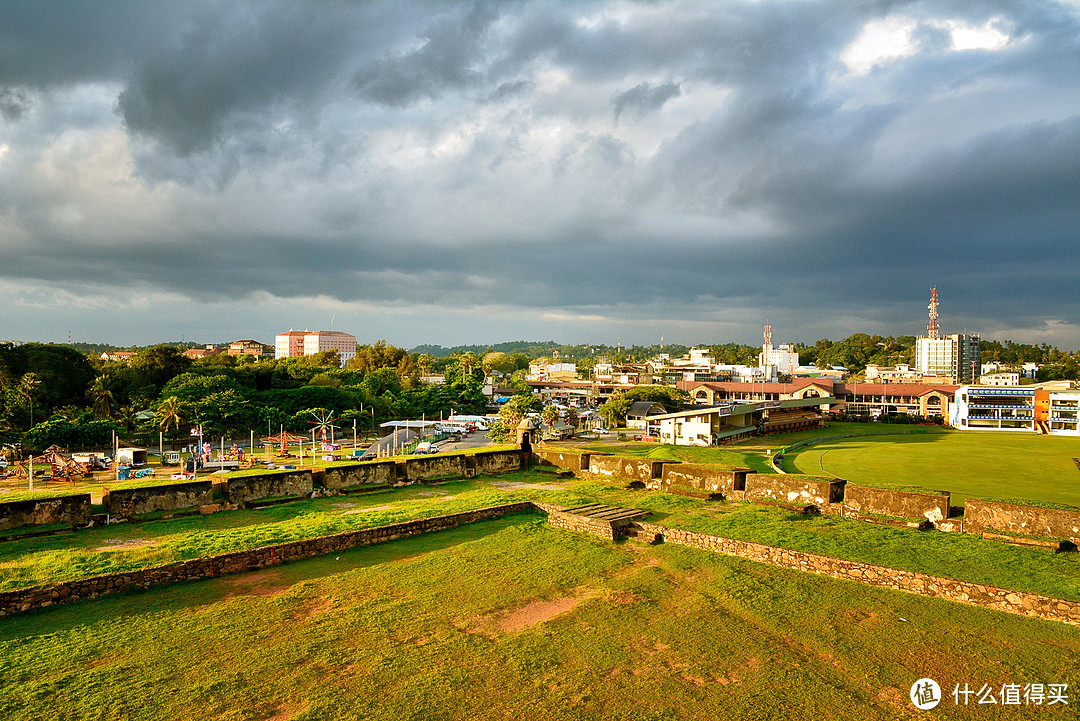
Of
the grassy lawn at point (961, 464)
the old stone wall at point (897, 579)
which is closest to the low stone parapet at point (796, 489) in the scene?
the old stone wall at point (897, 579)

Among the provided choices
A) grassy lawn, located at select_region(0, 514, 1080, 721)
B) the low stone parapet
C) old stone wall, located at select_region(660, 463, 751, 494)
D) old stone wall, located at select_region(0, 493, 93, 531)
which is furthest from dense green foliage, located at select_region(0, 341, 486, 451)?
the low stone parapet

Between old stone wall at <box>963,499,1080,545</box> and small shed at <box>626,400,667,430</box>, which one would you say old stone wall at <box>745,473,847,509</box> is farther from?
small shed at <box>626,400,667,430</box>

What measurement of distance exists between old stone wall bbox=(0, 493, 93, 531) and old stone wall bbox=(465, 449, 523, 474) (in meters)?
10.9

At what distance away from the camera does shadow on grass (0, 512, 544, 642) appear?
8.70 metres

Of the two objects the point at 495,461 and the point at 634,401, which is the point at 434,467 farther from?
the point at 634,401

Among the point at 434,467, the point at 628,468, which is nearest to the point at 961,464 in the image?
the point at 628,468

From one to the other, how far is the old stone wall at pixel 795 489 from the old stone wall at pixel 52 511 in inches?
666

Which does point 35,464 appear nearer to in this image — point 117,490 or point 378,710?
point 117,490

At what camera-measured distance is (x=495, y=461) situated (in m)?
22.2

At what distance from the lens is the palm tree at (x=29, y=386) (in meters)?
47.5

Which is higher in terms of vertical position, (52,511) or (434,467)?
(52,511)

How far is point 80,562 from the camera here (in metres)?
11.2

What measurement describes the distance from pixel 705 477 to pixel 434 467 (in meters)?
8.93

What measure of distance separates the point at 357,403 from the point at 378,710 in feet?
184
